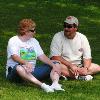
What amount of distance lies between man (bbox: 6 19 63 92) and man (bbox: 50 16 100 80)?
407 mm

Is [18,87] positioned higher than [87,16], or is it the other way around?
[18,87]

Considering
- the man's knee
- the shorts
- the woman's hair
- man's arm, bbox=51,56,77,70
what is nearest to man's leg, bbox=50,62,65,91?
the shorts

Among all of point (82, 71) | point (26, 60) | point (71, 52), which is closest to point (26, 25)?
point (26, 60)

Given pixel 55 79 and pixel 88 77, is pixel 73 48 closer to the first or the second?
pixel 88 77

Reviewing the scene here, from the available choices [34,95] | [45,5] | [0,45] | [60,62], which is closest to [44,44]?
[0,45]

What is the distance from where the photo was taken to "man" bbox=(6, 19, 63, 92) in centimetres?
914

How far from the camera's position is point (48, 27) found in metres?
18.3

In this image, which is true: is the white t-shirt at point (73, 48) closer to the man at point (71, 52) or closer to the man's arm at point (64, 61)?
the man at point (71, 52)

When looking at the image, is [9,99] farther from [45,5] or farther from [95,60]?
[45,5]

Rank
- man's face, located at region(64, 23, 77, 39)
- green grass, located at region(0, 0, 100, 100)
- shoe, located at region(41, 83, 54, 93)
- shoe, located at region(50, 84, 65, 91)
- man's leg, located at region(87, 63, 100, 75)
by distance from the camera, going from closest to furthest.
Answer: green grass, located at region(0, 0, 100, 100)
shoe, located at region(41, 83, 54, 93)
shoe, located at region(50, 84, 65, 91)
man's face, located at region(64, 23, 77, 39)
man's leg, located at region(87, 63, 100, 75)

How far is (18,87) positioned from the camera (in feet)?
30.3

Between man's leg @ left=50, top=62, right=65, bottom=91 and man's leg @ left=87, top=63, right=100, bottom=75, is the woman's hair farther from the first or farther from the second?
man's leg @ left=87, top=63, right=100, bottom=75

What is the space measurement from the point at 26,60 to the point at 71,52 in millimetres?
1135

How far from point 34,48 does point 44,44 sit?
16.4ft
